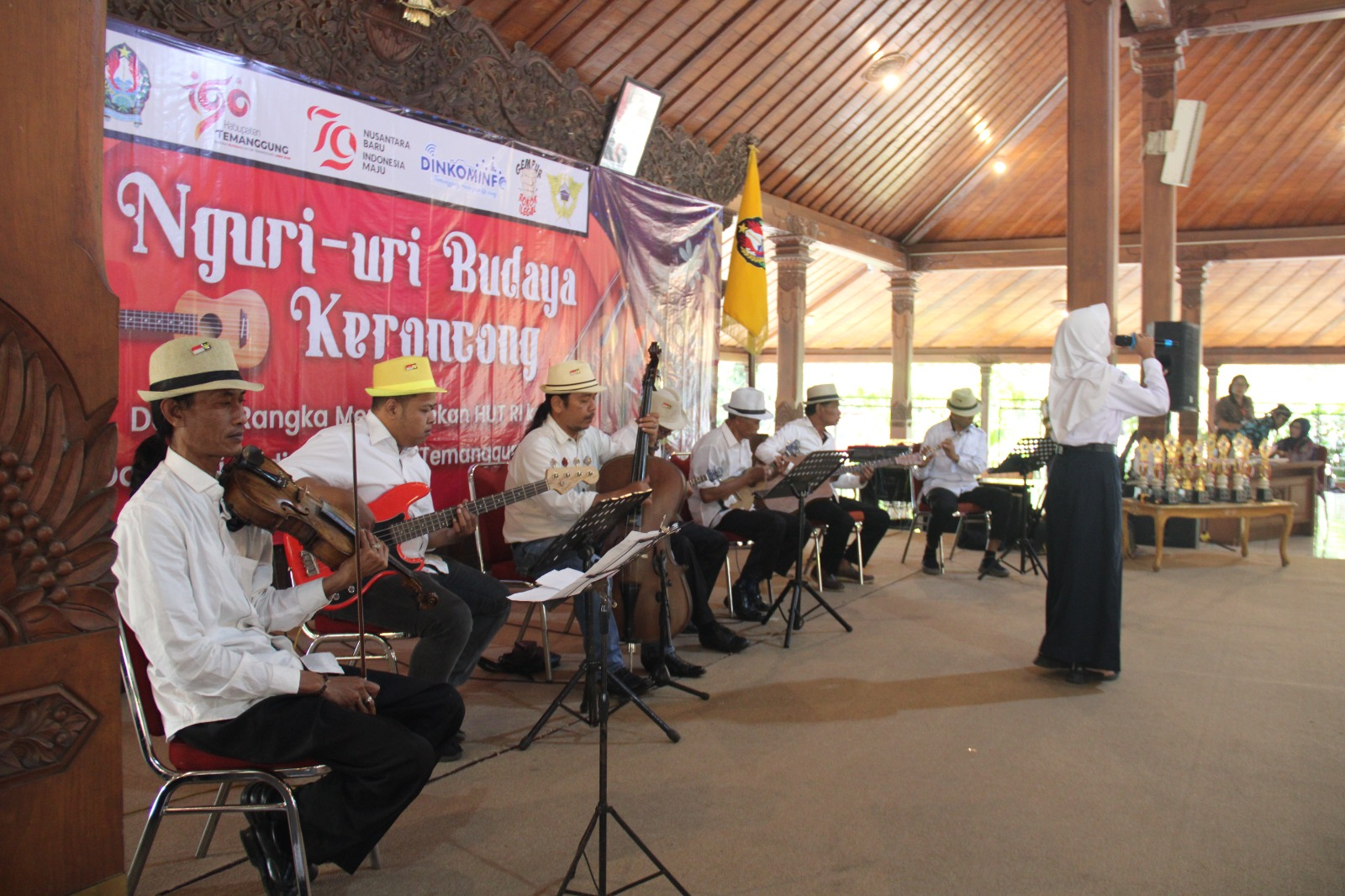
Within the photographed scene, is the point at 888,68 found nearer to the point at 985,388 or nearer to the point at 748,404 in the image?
the point at 748,404

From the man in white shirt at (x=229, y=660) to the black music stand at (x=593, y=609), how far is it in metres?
0.62

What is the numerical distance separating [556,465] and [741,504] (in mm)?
1933

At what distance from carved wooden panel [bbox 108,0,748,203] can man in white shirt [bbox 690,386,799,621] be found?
226 cm

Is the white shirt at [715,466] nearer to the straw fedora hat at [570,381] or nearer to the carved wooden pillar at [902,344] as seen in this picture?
the straw fedora hat at [570,381]

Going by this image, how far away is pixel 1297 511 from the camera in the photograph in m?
10.3

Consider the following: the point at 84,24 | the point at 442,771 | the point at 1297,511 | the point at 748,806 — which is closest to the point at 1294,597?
the point at 1297,511

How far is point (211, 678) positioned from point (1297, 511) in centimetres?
1132

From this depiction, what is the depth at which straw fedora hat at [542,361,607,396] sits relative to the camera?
4566mm

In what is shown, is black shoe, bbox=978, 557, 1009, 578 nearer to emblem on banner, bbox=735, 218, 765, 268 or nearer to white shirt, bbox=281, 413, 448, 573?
emblem on banner, bbox=735, 218, 765, 268

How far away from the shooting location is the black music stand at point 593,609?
2.92 metres

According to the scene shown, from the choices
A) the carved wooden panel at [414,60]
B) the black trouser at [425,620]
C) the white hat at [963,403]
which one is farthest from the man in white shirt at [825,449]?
the black trouser at [425,620]

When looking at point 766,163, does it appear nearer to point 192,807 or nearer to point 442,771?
point 442,771

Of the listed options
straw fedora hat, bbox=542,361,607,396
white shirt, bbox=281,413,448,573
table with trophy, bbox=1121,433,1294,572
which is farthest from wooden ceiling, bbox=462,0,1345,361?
Result: table with trophy, bbox=1121,433,1294,572

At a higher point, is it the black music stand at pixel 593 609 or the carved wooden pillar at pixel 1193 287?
the carved wooden pillar at pixel 1193 287
